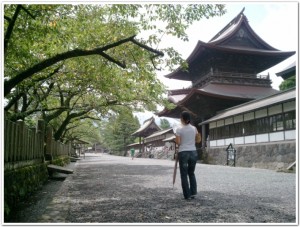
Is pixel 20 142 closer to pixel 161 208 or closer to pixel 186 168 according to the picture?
pixel 161 208

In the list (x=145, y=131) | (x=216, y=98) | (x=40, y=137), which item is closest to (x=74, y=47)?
(x=40, y=137)

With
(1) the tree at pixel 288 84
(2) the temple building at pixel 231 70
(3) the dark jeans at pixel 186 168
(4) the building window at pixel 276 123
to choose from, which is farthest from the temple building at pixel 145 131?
(3) the dark jeans at pixel 186 168

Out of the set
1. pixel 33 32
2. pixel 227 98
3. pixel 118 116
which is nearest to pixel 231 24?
pixel 227 98

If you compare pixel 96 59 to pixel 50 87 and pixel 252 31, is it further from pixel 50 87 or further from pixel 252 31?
pixel 252 31

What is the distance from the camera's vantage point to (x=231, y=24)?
29.0 meters

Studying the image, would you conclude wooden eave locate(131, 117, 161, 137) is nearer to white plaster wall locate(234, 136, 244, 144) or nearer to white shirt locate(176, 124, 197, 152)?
white plaster wall locate(234, 136, 244, 144)

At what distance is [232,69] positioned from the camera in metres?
25.7

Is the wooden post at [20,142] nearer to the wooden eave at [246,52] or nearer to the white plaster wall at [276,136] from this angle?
the white plaster wall at [276,136]

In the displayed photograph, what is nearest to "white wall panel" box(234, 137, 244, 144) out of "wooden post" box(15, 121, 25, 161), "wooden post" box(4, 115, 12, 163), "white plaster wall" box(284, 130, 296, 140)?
"white plaster wall" box(284, 130, 296, 140)

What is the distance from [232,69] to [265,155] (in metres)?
10.6

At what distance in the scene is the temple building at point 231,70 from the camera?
933 inches

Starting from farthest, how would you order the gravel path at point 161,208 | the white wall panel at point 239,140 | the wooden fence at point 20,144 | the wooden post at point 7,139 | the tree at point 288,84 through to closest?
the tree at point 288,84
the white wall panel at point 239,140
the wooden fence at point 20,144
the wooden post at point 7,139
the gravel path at point 161,208

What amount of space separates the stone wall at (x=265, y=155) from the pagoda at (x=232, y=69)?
14.0 ft

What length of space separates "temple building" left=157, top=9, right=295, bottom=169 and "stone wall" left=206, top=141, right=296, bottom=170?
4166mm
